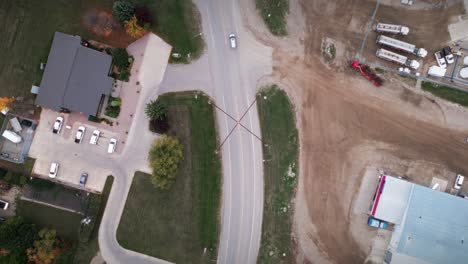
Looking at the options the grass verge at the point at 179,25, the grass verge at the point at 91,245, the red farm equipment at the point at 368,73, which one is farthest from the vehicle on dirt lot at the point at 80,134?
the red farm equipment at the point at 368,73

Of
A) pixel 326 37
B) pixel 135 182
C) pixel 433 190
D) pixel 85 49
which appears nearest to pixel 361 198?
pixel 433 190

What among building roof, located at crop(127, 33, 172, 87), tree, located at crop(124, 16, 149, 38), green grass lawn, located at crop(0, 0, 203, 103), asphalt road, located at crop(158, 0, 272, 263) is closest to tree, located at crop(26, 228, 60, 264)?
green grass lawn, located at crop(0, 0, 203, 103)

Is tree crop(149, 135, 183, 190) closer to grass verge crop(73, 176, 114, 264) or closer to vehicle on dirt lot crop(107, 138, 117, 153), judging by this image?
vehicle on dirt lot crop(107, 138, 117, 153)

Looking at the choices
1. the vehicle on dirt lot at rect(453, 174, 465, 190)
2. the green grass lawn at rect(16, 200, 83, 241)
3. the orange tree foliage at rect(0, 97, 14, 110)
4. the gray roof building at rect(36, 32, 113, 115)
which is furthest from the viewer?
the orange tree foliage at rect(0, 97, 14, 110)

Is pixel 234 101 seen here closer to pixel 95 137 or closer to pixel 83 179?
pixel 95 137

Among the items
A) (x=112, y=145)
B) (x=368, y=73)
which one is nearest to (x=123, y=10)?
(x=112, y=145)

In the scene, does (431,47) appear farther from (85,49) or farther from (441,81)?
(85,49)
